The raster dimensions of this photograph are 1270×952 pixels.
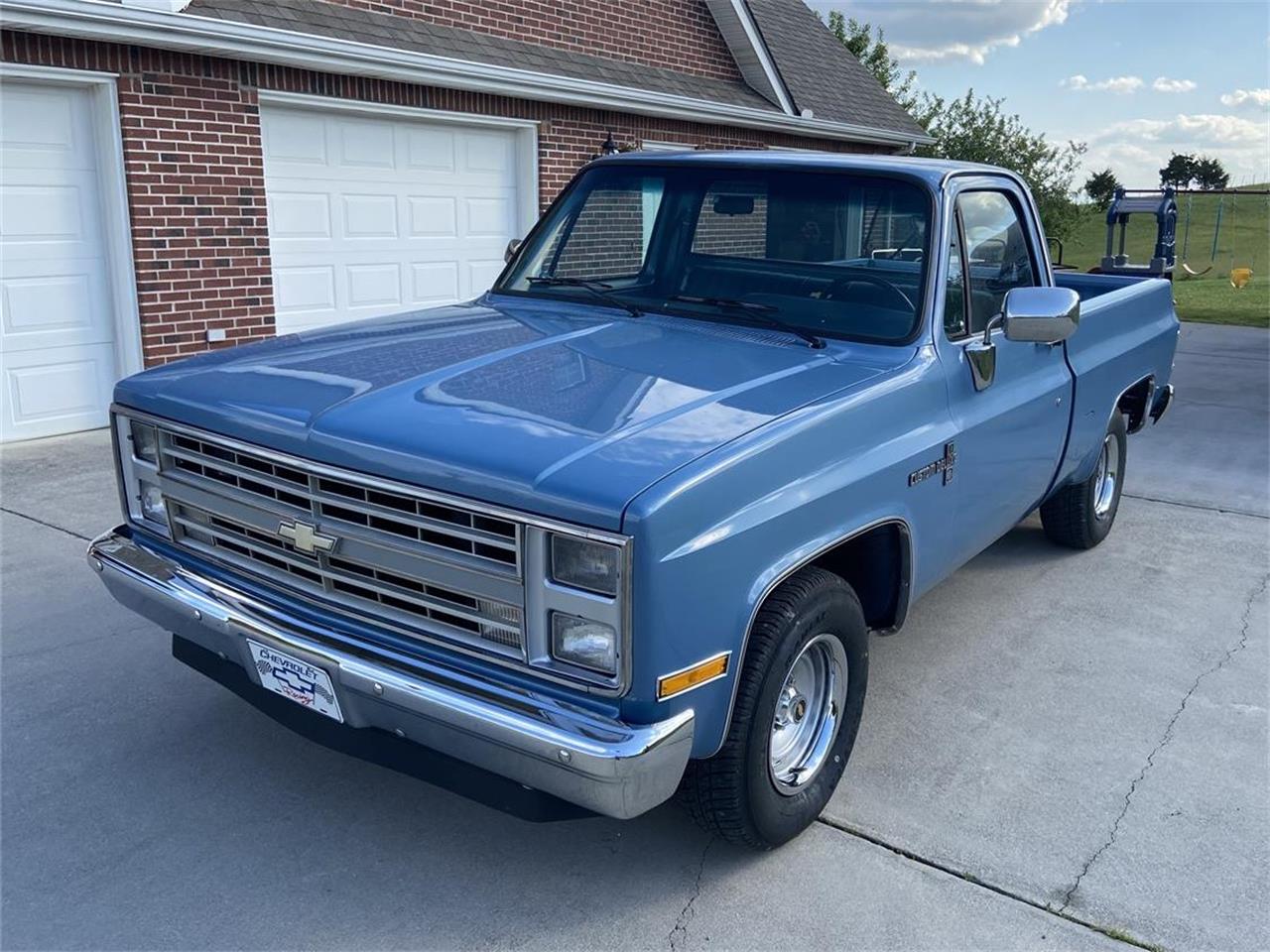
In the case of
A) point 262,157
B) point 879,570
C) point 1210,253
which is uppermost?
point 262,157

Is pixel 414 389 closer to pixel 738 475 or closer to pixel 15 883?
pixel 738 475

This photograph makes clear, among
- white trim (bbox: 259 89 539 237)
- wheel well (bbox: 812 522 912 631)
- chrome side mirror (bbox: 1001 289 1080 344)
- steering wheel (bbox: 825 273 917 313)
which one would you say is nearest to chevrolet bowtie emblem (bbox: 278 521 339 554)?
wheel well (bbox: 812 522 912 631)

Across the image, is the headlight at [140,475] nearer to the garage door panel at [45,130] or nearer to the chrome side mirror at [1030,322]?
the chrome side mirror at [1030,322]

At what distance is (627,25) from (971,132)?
14.7 metres

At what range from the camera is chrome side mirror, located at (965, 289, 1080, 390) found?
3.85 meters

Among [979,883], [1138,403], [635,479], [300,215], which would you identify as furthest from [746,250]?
[300,215]

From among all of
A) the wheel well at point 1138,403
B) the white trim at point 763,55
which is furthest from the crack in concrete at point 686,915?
the white trim at point 763,55

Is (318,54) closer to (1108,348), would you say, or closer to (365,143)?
(365,143)

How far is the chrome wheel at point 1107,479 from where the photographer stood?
599cm

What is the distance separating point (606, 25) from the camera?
12.3 m

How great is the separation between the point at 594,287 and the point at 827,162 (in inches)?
38.5

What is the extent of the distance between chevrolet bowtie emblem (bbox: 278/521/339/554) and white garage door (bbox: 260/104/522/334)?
6.33 m

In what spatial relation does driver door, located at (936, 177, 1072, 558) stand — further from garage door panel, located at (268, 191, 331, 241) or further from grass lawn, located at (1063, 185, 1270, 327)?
grass lawn, located at (1063, 185, 1270, 327)

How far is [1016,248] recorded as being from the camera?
4.73 meters
